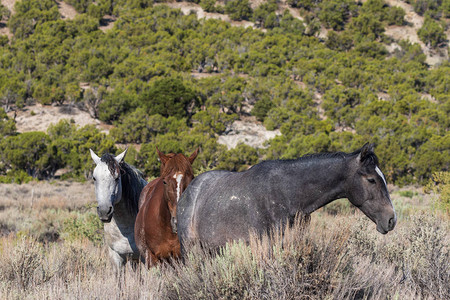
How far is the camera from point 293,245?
3680mm

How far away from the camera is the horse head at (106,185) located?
564cm

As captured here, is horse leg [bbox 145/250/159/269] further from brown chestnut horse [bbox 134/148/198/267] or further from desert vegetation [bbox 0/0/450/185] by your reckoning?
desert vegetation [bbox 0/0/450/185]

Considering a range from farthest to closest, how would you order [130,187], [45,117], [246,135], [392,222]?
[45,117] < [246,135] < [130,187] < [392,222]

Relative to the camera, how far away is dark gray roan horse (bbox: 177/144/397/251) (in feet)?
13.6

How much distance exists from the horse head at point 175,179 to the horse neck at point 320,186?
5.90 ft

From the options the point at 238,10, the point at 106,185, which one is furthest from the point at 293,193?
the point at 238,10

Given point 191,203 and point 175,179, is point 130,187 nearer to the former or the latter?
point 175,179

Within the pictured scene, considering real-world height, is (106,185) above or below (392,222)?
below

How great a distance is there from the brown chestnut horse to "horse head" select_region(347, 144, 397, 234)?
2300 mm

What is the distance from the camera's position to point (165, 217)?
230 inches

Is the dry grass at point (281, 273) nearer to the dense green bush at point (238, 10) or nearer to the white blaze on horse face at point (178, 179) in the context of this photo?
the white blaze on horse face at point (178, 179)

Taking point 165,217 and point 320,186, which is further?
point 165,217

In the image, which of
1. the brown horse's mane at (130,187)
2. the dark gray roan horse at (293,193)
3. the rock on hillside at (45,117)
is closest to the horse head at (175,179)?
the brown horse's mane at (130,187)

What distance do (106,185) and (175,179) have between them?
85 cm
